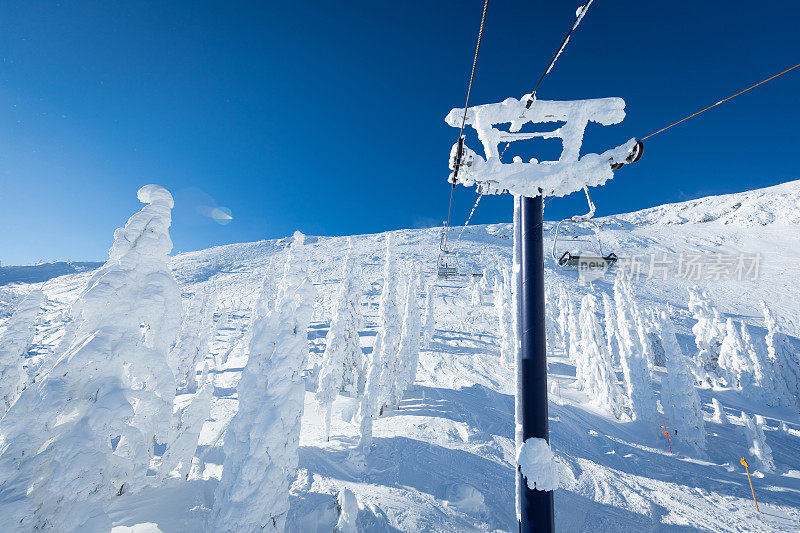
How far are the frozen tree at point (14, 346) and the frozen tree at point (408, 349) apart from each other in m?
23.0

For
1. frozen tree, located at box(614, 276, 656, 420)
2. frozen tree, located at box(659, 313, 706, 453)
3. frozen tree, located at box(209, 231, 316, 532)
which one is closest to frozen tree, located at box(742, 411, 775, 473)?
frozen tree, located at box(659, 313, 706, 453)

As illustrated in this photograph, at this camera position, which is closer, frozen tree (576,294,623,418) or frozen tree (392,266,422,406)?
frozen tree (392,266,422,406)

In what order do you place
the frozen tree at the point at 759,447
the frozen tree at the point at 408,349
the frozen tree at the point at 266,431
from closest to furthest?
the frozen tree at the point at 266,431, the frozen tree at the point at 759,447, the frozen tree at the point at 408,349

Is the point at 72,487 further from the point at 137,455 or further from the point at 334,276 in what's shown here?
the point at 334,276

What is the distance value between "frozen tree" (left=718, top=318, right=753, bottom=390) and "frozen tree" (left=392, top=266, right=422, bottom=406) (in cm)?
4146

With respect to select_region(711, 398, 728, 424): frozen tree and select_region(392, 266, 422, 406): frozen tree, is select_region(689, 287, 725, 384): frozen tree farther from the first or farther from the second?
select_region(392, 266, 422, 406): frozen tree

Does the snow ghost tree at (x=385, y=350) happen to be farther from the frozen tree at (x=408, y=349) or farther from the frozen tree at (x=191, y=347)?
the frozen tree at (x=191, y=347)

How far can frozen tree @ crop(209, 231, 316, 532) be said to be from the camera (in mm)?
8562

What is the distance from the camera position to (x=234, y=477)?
876cm

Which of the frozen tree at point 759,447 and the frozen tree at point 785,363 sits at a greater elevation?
the frozen tree at point 785,363

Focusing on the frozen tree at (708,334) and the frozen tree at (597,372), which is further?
the frozen tree at (708,334)

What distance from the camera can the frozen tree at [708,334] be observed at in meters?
41.5

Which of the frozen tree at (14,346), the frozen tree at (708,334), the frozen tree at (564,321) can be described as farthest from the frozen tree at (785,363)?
the frozen tree at (14,346)

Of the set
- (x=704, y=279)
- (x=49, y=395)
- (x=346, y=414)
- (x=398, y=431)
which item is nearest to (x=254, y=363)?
(x=49, y=395)
